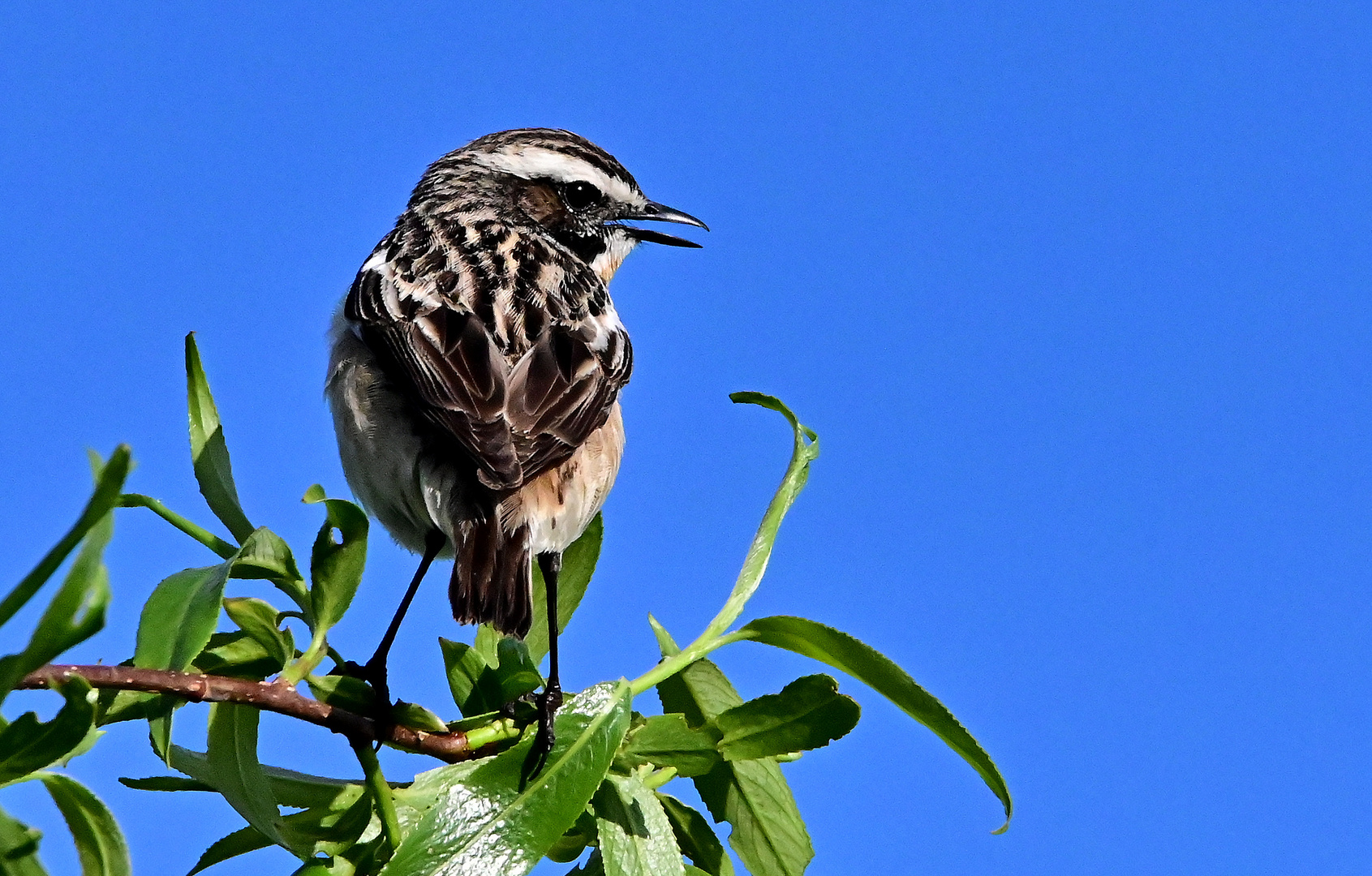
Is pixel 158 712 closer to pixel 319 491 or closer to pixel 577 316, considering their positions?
pixel 319 491

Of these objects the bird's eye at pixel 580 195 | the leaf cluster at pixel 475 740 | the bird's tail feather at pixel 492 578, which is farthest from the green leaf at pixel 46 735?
the bird's eye at pixel 580 195

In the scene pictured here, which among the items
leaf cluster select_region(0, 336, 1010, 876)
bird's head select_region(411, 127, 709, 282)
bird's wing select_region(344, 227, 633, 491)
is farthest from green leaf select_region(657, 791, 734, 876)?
bird's head select_region(411, 127, 709, 282)

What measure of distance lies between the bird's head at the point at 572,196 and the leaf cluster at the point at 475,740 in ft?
14.5

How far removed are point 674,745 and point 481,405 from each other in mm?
1973

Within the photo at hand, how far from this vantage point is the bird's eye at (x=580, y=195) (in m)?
7.87

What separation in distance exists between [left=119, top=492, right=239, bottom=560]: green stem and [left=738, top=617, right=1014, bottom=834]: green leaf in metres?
1.27

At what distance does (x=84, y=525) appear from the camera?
159 cm

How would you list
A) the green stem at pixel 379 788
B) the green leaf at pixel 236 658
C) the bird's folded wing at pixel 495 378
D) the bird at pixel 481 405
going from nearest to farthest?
the green stem at pixel 379 788 < the green leaf at pixel 236 658 < the bird at pixel 481 405 < the bird's folded wing at pixel 495 378

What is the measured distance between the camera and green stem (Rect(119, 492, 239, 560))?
122 inches

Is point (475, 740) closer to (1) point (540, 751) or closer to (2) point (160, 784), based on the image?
(1) point (540, 751)

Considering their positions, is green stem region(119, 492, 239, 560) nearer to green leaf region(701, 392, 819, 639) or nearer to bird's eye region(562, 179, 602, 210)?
green leaf region(701, 392, 819, 639)

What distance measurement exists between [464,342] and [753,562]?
6.72 ft

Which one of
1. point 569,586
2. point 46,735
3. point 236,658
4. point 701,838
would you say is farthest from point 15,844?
point 569,586

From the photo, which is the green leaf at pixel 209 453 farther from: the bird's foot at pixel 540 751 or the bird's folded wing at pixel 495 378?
the bird's folded wing at pixel 495 378
